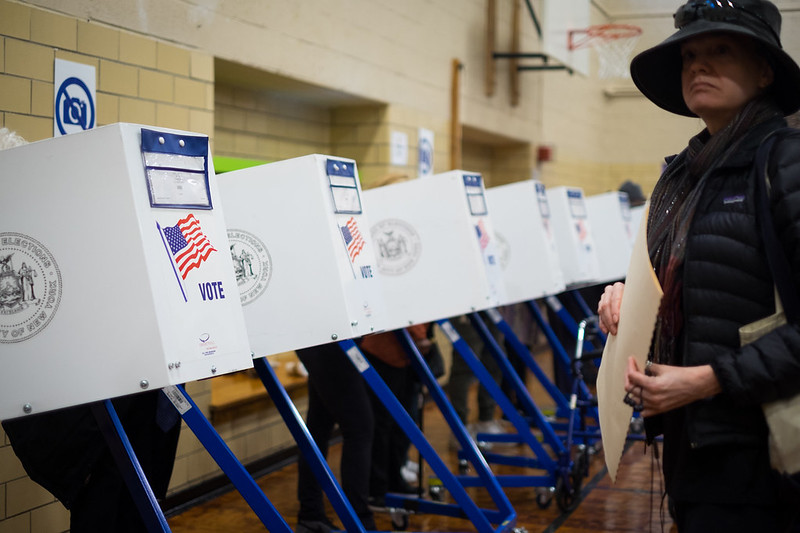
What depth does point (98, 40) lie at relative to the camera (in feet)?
10.8

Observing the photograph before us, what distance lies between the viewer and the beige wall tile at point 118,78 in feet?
10.9

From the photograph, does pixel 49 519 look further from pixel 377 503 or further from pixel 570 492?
pixel 570 492

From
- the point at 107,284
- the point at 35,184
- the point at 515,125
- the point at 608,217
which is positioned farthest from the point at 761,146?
the point at 515,125

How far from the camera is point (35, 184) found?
72.7 inches

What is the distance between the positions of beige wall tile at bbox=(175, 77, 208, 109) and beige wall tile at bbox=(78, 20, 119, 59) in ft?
1.20

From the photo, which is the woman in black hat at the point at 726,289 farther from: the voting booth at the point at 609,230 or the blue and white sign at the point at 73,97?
the voting booth at the point at 609,230

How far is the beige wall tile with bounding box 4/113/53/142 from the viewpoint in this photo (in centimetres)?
296

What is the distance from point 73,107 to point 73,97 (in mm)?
37

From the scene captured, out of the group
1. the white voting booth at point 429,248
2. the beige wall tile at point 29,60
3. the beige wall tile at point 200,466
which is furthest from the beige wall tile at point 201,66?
the beige wall tile at point 200,466

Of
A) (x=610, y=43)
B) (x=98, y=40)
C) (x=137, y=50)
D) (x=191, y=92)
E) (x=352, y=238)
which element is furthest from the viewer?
(x=610, y=43)

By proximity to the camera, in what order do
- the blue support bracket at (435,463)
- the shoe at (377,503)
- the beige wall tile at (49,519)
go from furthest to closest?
the shoe at (377,503)
the beige wall tile at (49,519)
the blue support bracket at (435,463)

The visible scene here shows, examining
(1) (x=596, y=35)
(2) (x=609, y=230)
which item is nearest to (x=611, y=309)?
(2) (x=609, y=230)

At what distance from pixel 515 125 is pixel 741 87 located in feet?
21.7

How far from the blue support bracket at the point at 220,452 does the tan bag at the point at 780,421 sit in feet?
3.87
